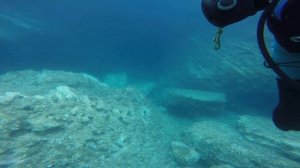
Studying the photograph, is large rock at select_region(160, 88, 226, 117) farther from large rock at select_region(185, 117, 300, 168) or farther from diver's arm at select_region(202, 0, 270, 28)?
diver's arm at select_region(202, 0, 270, 28)

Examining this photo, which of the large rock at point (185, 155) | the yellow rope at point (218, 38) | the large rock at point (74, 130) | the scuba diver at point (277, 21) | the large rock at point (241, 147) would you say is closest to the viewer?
the scuba diver at point (277, 21)

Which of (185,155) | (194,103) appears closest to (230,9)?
(185,155)

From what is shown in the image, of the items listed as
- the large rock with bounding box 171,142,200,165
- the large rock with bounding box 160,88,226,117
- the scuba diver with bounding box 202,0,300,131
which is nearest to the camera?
the scuba diver with bounding box 202,0,300,131

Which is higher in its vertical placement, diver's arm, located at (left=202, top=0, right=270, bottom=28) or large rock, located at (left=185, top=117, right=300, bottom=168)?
diver's arm, located at (left=202, top=0, right=270, bottom=28)

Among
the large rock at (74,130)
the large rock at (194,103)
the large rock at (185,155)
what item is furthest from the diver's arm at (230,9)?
the large rock at (194,103)

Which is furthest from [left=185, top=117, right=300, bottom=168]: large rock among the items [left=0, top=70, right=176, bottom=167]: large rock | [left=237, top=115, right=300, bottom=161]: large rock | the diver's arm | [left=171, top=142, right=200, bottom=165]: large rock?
the diver's arm

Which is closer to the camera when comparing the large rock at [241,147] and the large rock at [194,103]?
the large rock at [241,147]

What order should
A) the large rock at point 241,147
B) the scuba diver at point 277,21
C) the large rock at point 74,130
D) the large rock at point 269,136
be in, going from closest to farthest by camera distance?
the scuba diver at point 277,21 → the large rock at point 74,130 → the large rock at point 241,147 → the large rock at point 269,136

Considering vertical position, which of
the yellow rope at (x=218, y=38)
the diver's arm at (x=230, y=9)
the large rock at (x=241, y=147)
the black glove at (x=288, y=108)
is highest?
the diver's arm at (x=230, y=9)

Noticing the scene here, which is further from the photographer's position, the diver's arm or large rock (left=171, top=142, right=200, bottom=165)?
large rock (left=171, top=142, right=200, bottom=165)

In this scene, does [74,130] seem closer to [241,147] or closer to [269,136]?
[241,147]

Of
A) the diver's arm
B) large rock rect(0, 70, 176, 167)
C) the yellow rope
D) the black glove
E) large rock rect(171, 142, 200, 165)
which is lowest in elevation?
large rock rect(171, 142, 200, 165)

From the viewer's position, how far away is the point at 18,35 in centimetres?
1344

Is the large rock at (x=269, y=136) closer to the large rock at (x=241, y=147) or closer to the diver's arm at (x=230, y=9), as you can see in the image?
the large rock at (x=241, y=147)
